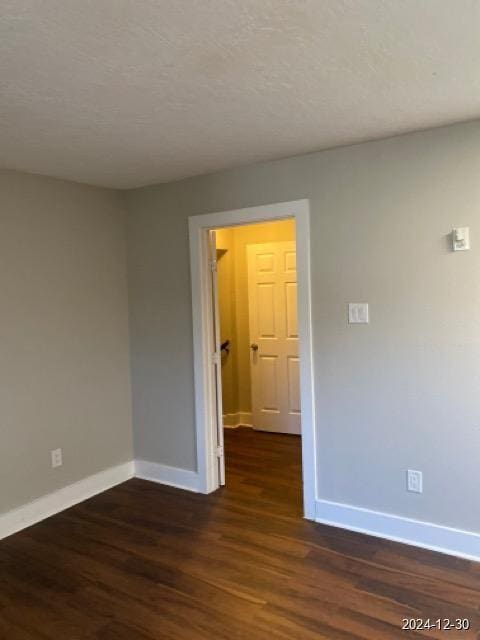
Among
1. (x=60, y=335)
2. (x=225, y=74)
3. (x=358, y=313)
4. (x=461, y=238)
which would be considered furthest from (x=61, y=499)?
(x=461, y=238)

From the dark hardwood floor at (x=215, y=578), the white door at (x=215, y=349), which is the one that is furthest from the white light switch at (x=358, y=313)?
the dark hardwood floor at (x=215, y=578)

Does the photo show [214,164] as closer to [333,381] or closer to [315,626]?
[333,381]

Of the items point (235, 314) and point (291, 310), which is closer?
point (291, 310)

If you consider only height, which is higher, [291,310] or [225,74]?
[225,74]

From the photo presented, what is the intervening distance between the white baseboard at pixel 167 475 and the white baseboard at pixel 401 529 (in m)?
1.02

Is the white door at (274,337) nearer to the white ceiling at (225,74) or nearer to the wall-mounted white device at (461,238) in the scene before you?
the white ceiling at (225,74)

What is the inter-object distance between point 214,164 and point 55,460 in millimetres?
2320

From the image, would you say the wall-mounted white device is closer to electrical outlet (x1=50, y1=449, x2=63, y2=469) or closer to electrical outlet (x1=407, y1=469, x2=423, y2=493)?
electrical outlet (x1=407, y1=469, x2=423, y2=493)

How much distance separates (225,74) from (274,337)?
11.3 ft

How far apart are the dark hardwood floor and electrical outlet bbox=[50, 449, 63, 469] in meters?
0.34

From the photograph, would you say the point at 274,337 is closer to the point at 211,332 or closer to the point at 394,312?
the point at 211,332

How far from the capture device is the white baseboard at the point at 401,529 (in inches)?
100

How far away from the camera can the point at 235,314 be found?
5.32 meters

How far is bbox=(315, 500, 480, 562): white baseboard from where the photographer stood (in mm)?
2543
